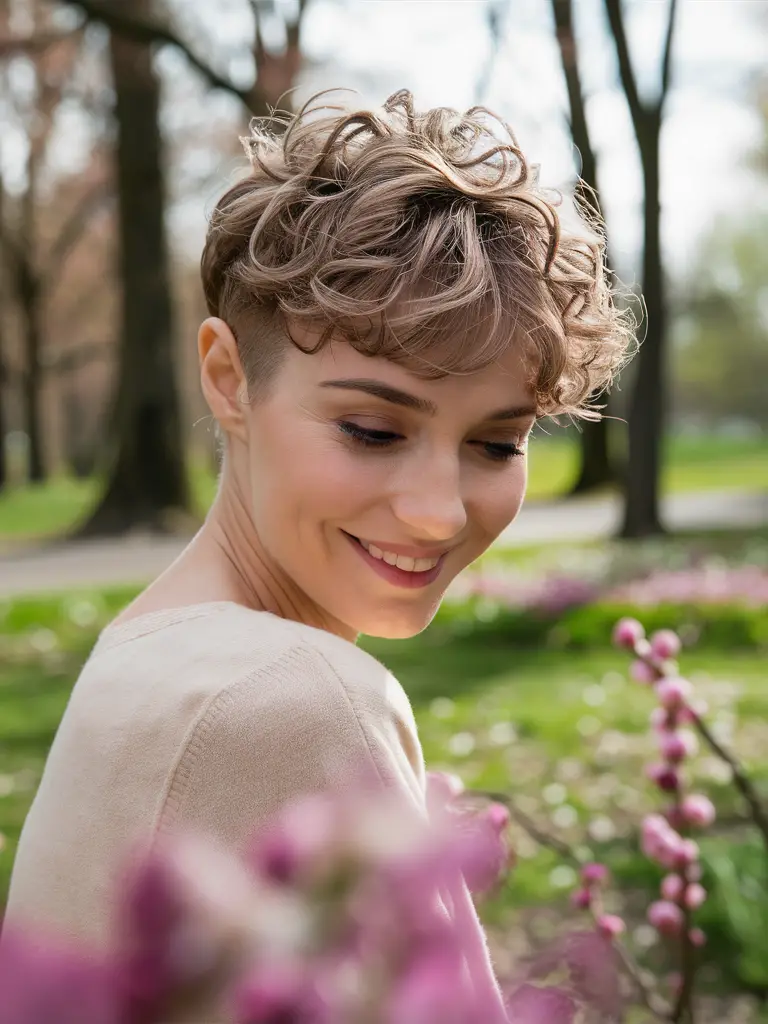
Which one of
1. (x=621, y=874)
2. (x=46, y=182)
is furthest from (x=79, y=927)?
(x=46, y=182)

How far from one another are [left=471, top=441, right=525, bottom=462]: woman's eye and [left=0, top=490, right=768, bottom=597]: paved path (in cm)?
949

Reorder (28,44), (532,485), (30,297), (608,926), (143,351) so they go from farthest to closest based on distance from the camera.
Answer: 1. (30,297)
2. (532,485)
3. (143,351)
4. (28,44)
5. (608,926)

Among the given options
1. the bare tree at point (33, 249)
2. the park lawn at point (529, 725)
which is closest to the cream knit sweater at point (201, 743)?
the park lawn at point (529, 725)

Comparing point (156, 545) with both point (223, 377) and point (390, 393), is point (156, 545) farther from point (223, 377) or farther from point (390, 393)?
point (390, 393)

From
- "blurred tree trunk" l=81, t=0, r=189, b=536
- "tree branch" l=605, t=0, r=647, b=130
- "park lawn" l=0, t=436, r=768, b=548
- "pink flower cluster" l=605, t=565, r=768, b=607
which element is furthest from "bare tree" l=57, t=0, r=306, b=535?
"tree branch" l=605, t=0, r=647, b=130

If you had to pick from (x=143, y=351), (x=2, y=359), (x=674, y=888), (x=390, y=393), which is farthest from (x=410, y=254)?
(x=2, y=359)

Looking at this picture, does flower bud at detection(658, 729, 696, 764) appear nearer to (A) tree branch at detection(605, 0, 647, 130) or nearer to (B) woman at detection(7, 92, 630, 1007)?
(B) woman at detection(7, 92, 630, 1007)

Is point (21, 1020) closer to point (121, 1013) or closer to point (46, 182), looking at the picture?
point (121, 1013)

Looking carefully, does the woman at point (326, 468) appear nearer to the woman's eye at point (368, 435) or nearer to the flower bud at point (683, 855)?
the woman's eye at point (368, 435)

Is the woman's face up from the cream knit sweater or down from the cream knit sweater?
up

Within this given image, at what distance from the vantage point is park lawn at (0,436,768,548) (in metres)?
19.7

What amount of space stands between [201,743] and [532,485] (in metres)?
28.0

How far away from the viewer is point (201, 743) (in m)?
1.24

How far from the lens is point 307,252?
1510 mm
